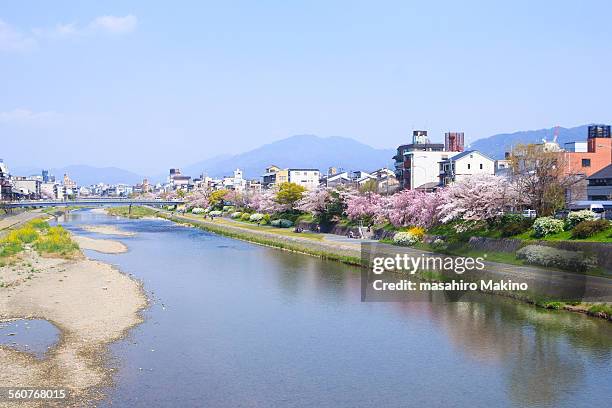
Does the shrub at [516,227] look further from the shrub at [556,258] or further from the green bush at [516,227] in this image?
the shrub at [556,258]

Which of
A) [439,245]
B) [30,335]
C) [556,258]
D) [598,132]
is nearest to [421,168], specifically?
[598,132]

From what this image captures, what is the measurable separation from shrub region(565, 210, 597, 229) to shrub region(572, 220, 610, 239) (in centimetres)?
122

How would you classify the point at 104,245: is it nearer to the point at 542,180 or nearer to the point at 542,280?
the point at 542,180

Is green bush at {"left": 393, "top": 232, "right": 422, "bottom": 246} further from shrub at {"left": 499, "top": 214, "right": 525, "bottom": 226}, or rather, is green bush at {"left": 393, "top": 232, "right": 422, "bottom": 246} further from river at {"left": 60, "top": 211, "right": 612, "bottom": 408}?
river at {"left": 60, "top": 211, "right": 612, "bottom": 408}

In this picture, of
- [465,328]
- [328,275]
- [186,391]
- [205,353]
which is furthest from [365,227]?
[186,391]

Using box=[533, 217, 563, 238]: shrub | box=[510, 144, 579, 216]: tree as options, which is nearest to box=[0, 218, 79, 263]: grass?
box=[510, 144, 579, 216]: tree

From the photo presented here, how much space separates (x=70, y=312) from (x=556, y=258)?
2453 cm

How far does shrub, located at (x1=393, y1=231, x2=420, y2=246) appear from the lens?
50.2 metres

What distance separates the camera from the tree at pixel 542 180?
41.7 metres

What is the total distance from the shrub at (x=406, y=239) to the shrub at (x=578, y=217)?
14.7 metres

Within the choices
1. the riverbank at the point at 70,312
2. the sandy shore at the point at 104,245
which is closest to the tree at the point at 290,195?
the sandy shore at the point at 104,245

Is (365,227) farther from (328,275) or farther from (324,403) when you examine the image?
(324,403)

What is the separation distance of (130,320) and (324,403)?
12.5 m

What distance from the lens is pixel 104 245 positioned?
65062 mm
